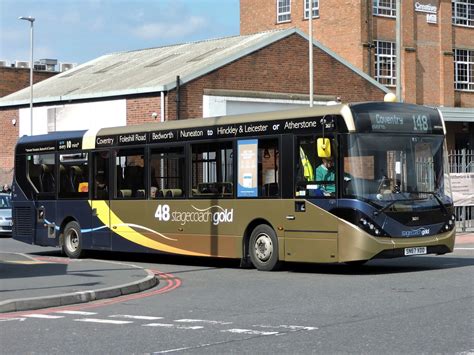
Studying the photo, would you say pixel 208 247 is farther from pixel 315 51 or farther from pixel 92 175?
pixel 315 51

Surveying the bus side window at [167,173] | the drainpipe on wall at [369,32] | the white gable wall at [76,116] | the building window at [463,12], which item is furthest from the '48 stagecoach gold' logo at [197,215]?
the building window at [463,12]

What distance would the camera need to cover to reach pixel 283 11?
49.7 meters

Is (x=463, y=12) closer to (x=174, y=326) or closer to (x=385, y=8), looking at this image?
(x=385, y=8)

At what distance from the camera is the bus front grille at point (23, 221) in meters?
23.0

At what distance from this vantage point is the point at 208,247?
723 inches

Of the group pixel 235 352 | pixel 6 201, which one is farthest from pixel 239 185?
pixel 6 201

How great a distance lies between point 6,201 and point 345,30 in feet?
71.6

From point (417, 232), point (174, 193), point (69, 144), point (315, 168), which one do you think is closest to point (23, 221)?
point (69, 144)

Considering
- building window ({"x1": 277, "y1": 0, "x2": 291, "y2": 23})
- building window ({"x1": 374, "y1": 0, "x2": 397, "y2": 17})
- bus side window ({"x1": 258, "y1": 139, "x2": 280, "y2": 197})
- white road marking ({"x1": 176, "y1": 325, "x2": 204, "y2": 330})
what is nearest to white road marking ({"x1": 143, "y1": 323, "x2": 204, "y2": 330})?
white road marking ({"x1": 176, "y1": 325, "x2": 204, "y2": 330})

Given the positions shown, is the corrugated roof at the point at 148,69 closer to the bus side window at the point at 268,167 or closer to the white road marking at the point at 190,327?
the bus side window at the point at 268,167

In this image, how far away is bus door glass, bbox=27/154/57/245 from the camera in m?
22.4

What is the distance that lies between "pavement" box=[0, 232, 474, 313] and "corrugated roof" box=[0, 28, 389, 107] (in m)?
15.2

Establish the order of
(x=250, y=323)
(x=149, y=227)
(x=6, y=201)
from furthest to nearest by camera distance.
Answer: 1. (x=6, y=201)
2. (x=149, y=227)
3. (x=250, y=323)

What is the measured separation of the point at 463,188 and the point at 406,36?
2091 centimetres
